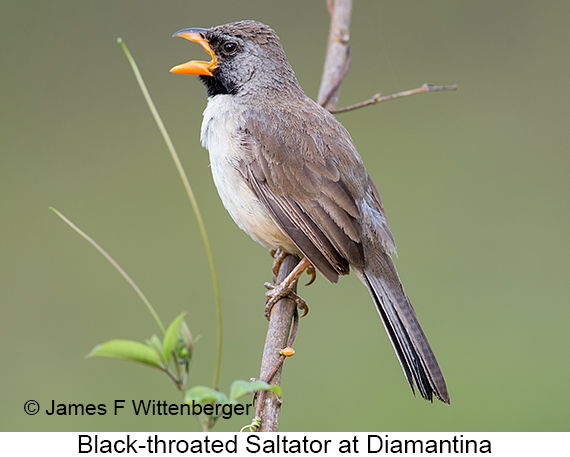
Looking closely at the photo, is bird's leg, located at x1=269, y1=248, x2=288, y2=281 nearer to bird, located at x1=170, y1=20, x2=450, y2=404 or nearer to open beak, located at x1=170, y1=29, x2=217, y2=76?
bird, located at x1=170, y1=20, x2=450, y2=404

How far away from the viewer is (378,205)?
320 centimetres

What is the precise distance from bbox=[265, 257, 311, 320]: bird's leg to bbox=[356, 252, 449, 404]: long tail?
0.90 ft

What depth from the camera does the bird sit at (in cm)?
287

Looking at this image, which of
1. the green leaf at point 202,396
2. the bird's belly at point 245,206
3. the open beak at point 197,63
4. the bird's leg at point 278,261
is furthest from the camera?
the bird's leg at point 278,261

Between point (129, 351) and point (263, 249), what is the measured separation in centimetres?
322

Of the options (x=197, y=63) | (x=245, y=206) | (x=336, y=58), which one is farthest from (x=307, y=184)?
(x=336, y=58)

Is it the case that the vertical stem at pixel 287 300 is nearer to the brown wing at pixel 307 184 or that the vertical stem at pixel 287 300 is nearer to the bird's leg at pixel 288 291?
the bird's leg at pixel 288 291

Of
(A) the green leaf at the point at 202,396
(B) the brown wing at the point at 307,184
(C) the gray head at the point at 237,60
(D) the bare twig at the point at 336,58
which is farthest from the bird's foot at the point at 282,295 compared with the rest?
(A) the green leaf at the point at 202,396

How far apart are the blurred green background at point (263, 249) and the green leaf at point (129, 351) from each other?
2.32 meters

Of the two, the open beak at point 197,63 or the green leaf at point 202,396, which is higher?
the open beak at point 197,63

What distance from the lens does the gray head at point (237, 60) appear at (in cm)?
324

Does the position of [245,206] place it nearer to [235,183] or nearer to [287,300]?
[235,183]

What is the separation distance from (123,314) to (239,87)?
7.22 feet

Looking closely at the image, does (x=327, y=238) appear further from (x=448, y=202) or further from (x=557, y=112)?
(x=557, y=112)
